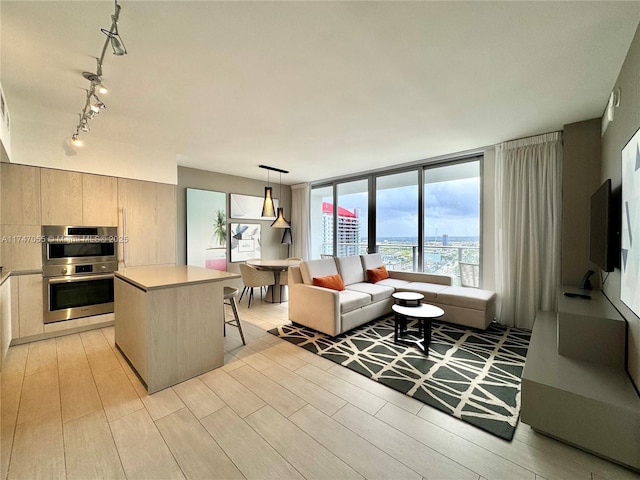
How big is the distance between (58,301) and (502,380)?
5060 mm

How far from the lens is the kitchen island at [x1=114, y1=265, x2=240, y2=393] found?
215 centimetres

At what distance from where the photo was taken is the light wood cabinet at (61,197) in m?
3.18

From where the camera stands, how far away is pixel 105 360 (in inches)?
106

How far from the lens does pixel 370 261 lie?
4.97 meters

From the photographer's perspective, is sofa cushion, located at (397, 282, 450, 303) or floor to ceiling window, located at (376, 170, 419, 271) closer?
sofa cushion, located at (397, 282, 450, 303)

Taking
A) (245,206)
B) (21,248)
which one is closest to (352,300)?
(245,206)

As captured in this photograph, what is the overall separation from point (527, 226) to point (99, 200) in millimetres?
5950

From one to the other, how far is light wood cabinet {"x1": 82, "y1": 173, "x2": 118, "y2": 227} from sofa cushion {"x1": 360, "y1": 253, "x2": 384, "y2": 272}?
396 centimetres

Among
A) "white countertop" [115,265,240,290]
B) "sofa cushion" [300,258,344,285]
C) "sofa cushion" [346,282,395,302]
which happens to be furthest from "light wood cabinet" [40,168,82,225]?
"sofa cushion" [346,282,395,302]

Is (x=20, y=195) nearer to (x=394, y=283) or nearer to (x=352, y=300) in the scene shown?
(x=352, y=300)

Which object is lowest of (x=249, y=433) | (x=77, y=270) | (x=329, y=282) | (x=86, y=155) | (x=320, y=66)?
(x=249, y=433)

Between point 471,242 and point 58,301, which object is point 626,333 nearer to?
point 471,242

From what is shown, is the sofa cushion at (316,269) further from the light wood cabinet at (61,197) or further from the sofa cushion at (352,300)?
the light wood cabinet at (61,197)

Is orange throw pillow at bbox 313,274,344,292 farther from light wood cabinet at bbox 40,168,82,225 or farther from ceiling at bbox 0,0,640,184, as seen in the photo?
light wood cabinet at bbox 40,168,82,225
